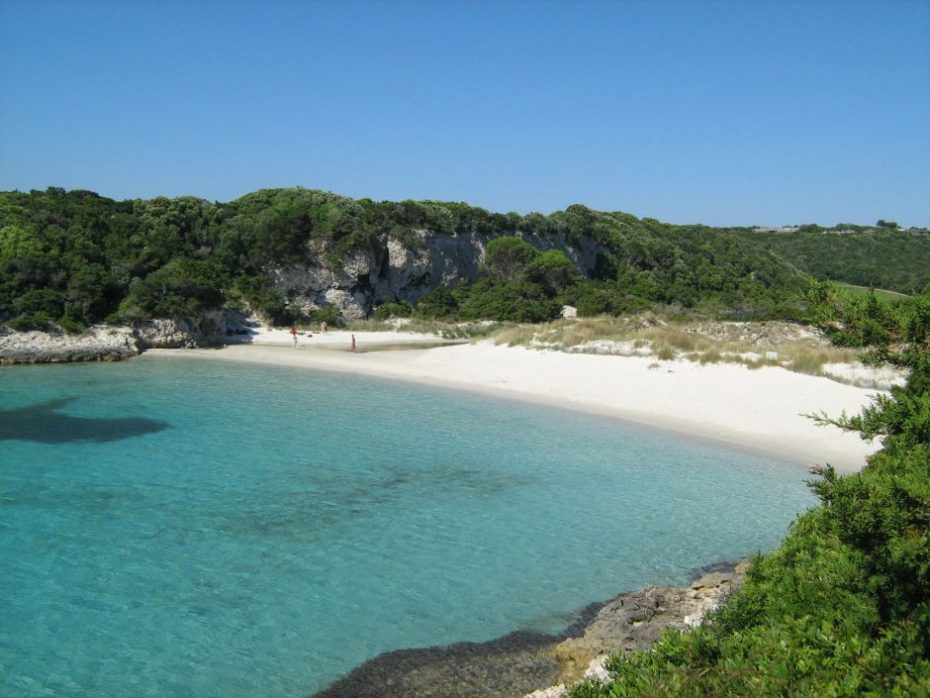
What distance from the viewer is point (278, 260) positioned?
4144 centimetres

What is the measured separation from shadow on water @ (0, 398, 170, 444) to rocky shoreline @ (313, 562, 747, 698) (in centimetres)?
1123

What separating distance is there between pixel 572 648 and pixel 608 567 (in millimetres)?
2394

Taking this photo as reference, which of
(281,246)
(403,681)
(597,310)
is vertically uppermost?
(281,246)

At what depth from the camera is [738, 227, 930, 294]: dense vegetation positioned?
218 feet

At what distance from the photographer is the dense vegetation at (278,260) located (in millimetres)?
30625

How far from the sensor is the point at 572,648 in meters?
6.66

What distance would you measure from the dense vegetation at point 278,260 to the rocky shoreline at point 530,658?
27.2 m

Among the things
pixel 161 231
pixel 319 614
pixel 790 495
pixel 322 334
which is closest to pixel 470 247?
pixel 322 334

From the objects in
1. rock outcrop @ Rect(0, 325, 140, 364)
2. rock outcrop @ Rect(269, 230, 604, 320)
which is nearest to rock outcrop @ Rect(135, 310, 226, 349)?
rock outcrop @ Rect(0, 325, 140, 364)

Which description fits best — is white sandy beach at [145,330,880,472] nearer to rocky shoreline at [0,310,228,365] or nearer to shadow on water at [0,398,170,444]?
rocky shoreline at [0,310,228,365]

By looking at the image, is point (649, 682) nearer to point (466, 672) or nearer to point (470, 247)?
point (466, 672)

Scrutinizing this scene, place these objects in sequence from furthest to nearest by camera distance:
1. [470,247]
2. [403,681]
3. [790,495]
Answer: [470,247], [790,495], [403,681]

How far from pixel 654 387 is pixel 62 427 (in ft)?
50.9

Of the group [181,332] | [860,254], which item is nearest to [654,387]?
[181,332]
